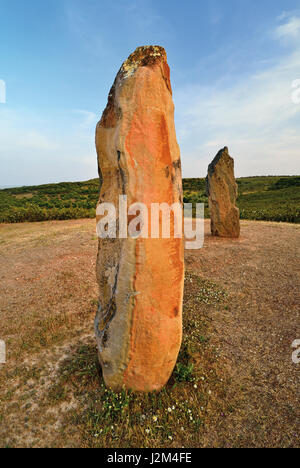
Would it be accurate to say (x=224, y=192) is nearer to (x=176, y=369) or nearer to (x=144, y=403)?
(x=176, y=369)

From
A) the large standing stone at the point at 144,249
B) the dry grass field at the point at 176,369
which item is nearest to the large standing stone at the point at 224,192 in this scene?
the dry grass field at the point at 176,369

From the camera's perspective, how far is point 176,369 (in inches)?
148

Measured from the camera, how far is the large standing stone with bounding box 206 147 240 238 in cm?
1067

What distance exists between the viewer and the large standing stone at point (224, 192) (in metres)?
10.7

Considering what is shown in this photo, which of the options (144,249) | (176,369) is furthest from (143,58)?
(176,369)

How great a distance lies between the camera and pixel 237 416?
316cm

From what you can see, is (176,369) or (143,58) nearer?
(143,58)

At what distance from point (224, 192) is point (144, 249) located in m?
8.59

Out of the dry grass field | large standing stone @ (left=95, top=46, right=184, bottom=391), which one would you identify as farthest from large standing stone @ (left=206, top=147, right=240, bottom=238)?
large standing stone @ (left=95, top=46, right=184, bottom=391)

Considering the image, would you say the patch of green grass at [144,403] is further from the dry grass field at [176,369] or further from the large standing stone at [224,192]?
the large standing stone at [224,192]

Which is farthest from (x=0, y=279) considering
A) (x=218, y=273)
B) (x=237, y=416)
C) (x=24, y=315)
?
(x=237, y=416)

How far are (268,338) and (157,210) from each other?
3.46m
